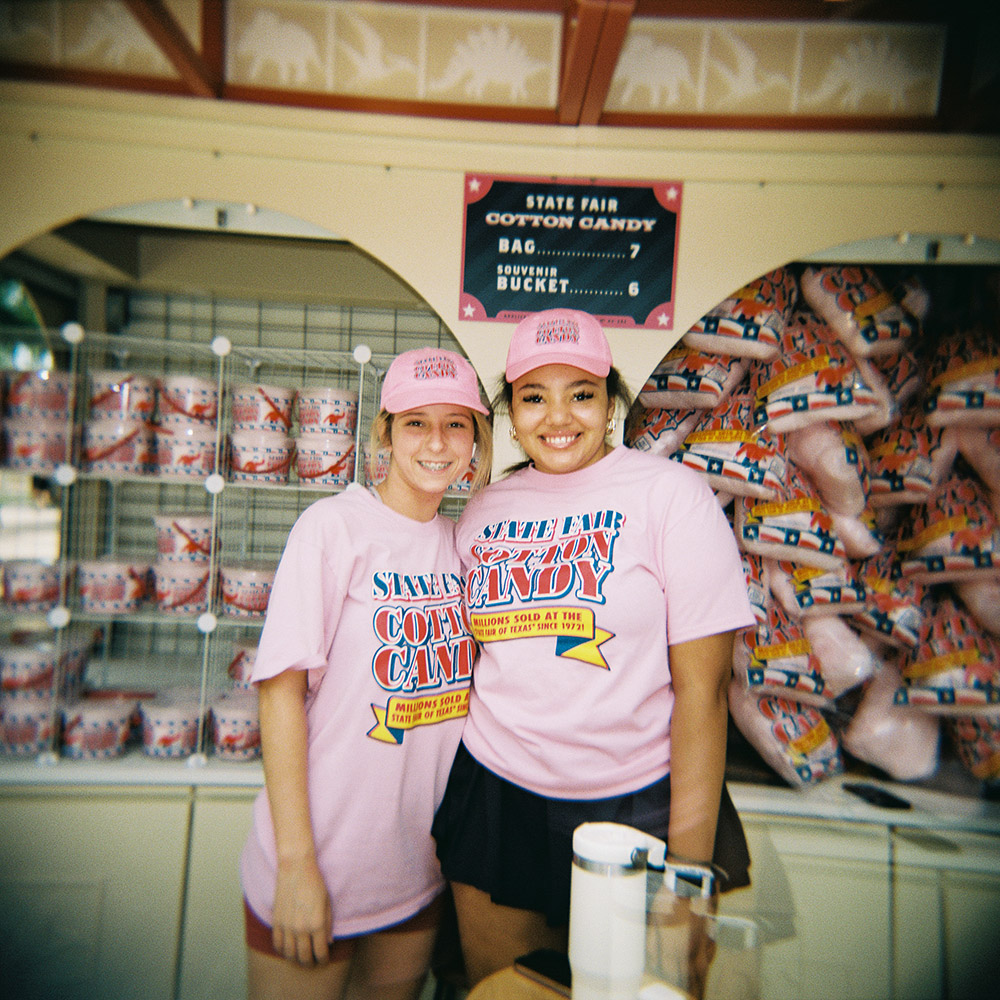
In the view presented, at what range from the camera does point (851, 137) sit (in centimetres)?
139

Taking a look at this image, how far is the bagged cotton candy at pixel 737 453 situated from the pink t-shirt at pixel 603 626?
1.63 ft

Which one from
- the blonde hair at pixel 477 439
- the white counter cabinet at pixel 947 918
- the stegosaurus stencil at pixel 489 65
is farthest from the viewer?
the stegosaurus stencil at pixel 489 65

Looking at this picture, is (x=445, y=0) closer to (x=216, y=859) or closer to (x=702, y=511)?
(x=702, y=511)

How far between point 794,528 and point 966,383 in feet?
1.68

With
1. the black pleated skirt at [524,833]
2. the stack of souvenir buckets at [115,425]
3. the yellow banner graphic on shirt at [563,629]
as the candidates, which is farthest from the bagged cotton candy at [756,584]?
the stack of souvenir buckets at [115,425]

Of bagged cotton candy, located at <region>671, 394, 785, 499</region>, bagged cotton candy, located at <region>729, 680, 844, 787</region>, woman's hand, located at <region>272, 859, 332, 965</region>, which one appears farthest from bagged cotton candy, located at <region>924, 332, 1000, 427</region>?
woman's hand, located at <region>272, 859, 332, 965</region>

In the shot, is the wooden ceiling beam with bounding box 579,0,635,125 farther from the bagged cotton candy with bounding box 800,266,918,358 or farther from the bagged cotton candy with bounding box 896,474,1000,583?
the bagged cotton candy with bounding box 896,474,1000,583

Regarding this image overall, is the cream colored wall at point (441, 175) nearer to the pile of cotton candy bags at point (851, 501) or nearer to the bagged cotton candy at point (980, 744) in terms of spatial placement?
the pile of cotton candy bags at point (851, 501)

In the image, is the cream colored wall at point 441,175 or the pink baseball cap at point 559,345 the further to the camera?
the cream colored wall at point 441,175

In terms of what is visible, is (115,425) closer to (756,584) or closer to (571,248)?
(571,248)

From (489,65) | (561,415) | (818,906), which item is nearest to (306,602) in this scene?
(561,415)

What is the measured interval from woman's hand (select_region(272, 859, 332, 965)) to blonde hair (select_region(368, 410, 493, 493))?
0.72m

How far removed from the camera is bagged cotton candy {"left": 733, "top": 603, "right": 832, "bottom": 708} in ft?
4.96

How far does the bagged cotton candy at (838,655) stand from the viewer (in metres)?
1.54
